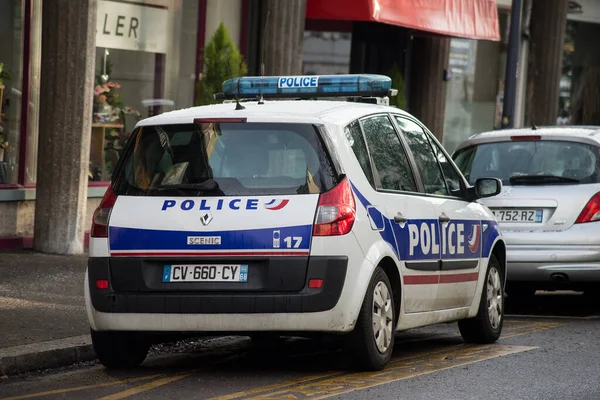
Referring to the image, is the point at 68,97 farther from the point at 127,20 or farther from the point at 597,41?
the point at 597,41

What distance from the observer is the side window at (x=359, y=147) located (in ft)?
27.5

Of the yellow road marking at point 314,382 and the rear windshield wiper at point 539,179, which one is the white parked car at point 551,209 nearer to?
the rear windshield wiper at point 539,179

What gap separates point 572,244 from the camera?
11.9 metres

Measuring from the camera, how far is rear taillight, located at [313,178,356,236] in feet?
25.9

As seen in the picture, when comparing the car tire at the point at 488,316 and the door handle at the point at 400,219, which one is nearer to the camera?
the door handle at the point at 400,219

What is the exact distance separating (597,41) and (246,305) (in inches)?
949

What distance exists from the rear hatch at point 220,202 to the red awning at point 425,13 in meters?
10.5

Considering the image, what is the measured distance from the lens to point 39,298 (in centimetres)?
1114

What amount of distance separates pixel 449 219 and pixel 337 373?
163 cm

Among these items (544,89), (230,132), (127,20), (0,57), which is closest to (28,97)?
(0,57)

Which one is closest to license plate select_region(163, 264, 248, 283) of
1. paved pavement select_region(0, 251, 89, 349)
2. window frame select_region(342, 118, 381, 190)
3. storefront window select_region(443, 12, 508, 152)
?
window frame select_region(342, 118, 381, 190)

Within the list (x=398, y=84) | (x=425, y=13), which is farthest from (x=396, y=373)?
(x=398, y=84)

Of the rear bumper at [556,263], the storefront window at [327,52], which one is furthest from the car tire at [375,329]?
the storefront window at [327,52]

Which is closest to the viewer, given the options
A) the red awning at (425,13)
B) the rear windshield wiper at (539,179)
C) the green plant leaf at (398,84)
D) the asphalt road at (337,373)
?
the asphalt road at (337,373)
